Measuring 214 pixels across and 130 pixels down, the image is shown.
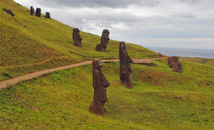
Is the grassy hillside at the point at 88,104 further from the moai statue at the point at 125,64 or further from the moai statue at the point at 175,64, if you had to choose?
the moai statue at the point at 175,64

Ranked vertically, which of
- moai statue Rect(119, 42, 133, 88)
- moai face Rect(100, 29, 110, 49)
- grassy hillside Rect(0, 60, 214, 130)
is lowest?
grassy hillside Rect(0, 60, 214, 130)

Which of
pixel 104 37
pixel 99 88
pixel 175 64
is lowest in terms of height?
pixel 99 88

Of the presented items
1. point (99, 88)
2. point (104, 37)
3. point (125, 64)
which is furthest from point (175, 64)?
point (99, 88)

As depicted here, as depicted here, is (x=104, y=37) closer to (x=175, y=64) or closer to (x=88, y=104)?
(x=175, y=64)

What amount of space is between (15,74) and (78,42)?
3501 centimetres

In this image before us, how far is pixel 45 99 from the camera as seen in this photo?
55.4 ft

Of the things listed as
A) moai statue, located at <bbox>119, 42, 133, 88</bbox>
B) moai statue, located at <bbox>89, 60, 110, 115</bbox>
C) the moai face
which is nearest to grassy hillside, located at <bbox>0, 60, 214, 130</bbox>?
moai statue, located at <bbox>89, 60, 110, 115</bbox>

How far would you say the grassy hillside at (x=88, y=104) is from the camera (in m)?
13.4

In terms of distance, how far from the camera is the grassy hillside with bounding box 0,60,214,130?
13.4 m

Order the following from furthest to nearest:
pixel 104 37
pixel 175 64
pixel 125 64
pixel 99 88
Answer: pixel 104 37 → pixel 175 64 → pixel 125 64 → pixel 99 88

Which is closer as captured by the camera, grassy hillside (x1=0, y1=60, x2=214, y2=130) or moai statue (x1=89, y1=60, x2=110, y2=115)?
grassy hillside (x1=0, y1=60, x2=214, y2=130)

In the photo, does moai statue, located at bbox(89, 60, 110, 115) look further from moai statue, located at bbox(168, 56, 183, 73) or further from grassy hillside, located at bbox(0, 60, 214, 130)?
moai statue, located at bbox(168, 56, 183, 73)

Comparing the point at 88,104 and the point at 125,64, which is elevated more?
the point at 125,64

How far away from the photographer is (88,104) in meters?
20.1
